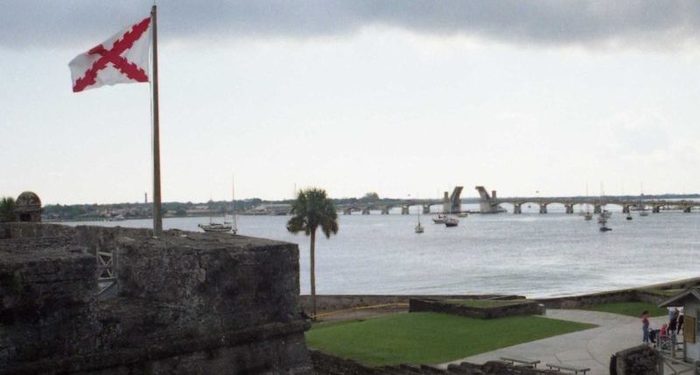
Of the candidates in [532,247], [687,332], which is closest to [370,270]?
[532,247]

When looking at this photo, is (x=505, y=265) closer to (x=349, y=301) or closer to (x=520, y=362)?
(x=349, y=301)

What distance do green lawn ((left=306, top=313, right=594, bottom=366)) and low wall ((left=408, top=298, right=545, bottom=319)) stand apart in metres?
0.32

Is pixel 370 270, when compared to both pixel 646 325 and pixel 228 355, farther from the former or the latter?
pixel 228 355

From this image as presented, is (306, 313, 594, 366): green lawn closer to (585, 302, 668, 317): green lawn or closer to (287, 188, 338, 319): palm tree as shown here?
(585, 302, 668, 317): green lawn

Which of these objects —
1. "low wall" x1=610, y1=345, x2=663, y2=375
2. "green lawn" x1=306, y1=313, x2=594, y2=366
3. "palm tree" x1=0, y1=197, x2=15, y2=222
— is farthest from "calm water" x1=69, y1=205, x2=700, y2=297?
"low wall" x1=610, y1=345, x2=663, y2=375

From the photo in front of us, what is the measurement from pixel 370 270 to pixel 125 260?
254 ft

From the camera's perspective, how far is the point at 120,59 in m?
10.1

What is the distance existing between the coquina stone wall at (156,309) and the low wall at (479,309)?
18.5 m

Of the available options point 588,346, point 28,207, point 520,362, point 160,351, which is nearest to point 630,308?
point 588,346

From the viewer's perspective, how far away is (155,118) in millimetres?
9656

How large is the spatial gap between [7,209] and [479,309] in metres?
16.0

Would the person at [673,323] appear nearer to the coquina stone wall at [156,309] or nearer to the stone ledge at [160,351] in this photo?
the coquina stone wall at [156,309]

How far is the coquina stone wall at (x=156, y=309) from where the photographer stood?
641cm

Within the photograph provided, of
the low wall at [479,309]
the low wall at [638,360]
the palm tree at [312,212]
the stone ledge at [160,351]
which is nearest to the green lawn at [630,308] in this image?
the low wall at [479,309]
